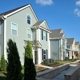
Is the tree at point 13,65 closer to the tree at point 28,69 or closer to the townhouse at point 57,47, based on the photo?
the tree at point 28,69

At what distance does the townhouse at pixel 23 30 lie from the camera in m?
19.4

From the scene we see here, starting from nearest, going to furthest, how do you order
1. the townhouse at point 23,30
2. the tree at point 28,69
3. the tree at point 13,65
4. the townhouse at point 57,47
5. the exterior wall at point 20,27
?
the tree at point 13,65 → the tree at point 28,69 → the townhouse at point 23,30 → the exterior wall at point 20,27 → the townhouse at point 57,47

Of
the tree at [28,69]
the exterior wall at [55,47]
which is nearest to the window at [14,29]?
the tree at [28,69]

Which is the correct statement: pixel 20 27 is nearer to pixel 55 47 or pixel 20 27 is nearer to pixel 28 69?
pixel 28 69

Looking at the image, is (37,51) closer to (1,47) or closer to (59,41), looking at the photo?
(1,47)

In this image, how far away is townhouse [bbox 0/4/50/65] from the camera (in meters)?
19.4

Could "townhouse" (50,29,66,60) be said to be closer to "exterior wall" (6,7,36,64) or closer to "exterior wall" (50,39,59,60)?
"exterior wall" (50,39,59,60)

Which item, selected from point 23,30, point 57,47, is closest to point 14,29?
point 23,30

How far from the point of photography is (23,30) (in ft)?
74.9

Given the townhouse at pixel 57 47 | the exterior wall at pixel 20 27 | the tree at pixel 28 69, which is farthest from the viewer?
the townhouse at pixel 57 47

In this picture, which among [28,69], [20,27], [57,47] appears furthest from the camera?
[57,47]

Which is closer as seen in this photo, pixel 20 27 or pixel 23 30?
pixel 20 27

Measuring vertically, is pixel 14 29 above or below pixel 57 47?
above

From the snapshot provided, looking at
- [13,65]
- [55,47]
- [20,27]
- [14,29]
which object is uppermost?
[20,27]
